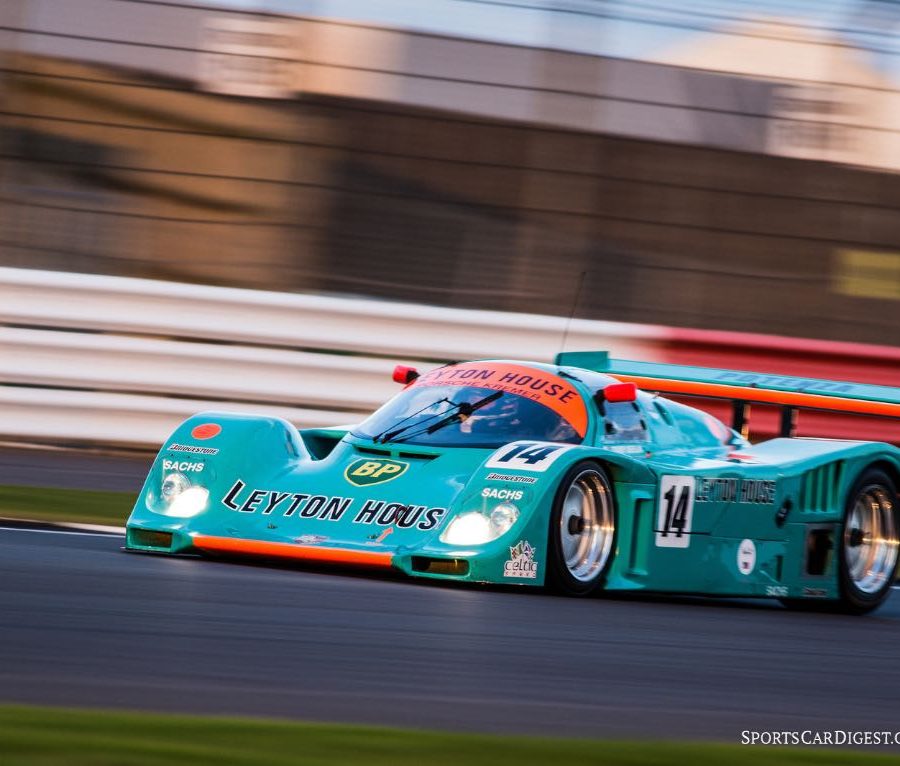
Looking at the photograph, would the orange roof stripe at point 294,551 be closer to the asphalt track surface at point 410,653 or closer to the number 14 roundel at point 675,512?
the asphalt track surface at point 410,653

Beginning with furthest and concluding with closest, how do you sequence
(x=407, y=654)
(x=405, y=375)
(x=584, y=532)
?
(x=405, y=375)
(x=584, y=532)
(x=407, y=654)

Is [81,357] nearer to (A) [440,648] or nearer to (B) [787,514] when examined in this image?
(B) [787,514]

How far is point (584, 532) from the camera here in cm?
727

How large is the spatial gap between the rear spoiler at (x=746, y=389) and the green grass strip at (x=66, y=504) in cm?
231

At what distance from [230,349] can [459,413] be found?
416 cm

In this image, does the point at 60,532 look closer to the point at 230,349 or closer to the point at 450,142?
the point at 230,349

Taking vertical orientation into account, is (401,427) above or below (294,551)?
above

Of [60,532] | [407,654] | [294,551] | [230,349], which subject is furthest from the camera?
[230,349]

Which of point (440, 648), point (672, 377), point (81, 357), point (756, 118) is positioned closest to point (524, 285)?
point (756, 118)

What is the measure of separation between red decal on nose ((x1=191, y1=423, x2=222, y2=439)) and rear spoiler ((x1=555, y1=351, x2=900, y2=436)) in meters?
1.65

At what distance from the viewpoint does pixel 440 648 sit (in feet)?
17.7

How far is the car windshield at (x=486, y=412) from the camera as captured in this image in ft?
25.1

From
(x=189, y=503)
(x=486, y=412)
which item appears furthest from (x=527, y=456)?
(x=189, y=503)

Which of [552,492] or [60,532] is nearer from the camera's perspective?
[552,492]
